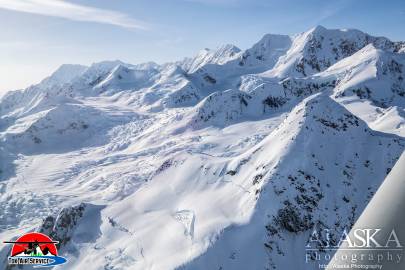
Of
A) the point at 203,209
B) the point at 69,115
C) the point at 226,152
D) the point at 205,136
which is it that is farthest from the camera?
the point at 69,115

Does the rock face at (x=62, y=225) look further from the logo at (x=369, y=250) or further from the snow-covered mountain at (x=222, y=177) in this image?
the logo at (x=369, y=250)

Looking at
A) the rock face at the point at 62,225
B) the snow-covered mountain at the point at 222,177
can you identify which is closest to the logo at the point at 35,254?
the snow-covered mountain at the point at 222,177

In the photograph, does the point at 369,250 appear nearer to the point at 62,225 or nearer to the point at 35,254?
the point at 35,254

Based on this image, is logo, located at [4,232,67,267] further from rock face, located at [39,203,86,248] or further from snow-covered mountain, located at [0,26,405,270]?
rock face, located at [39,203,86,248]

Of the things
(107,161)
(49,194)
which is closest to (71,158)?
(107,161)

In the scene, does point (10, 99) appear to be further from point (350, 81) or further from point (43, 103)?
point (350, 81)

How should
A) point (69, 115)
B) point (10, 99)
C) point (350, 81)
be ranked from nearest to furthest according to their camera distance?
point (350, 81)
point (69, 115)
point (10, 99)

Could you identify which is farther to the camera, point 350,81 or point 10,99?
point 10,99

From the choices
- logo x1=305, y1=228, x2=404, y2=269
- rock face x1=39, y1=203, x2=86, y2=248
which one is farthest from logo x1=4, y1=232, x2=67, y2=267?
logo x1=305, y1=228, x2=404, y2=269
